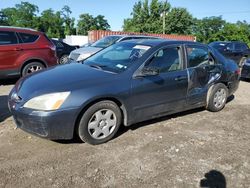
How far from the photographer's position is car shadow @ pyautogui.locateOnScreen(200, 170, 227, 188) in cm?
351

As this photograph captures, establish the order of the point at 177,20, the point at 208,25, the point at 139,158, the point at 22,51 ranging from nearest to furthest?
the point at 139,158 < the point at 22,51 < the point at 177,20 < the point at 208,25

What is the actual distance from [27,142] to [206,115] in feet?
11.7

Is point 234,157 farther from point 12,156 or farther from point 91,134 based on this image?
point 12,156

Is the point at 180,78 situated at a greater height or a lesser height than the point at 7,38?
lesser

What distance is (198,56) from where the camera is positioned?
19.3 feet

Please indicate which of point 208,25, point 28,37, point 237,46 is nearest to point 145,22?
point 208,25

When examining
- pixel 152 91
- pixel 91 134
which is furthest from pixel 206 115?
pixel 91 134

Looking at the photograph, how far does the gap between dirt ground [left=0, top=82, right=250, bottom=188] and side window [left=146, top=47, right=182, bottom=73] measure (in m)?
1.04

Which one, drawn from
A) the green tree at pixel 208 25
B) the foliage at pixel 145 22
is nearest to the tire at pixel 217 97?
the foliage at pixel 145 22

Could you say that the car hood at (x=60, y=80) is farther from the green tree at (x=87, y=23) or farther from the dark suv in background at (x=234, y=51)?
the green tree at (x=87, y=23)

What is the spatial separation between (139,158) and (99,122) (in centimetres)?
81

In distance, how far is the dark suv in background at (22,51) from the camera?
27.6ft

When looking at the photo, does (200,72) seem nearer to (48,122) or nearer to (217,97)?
(217,97)

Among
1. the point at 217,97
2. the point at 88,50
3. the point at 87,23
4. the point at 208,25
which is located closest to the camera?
the point at 217,97
